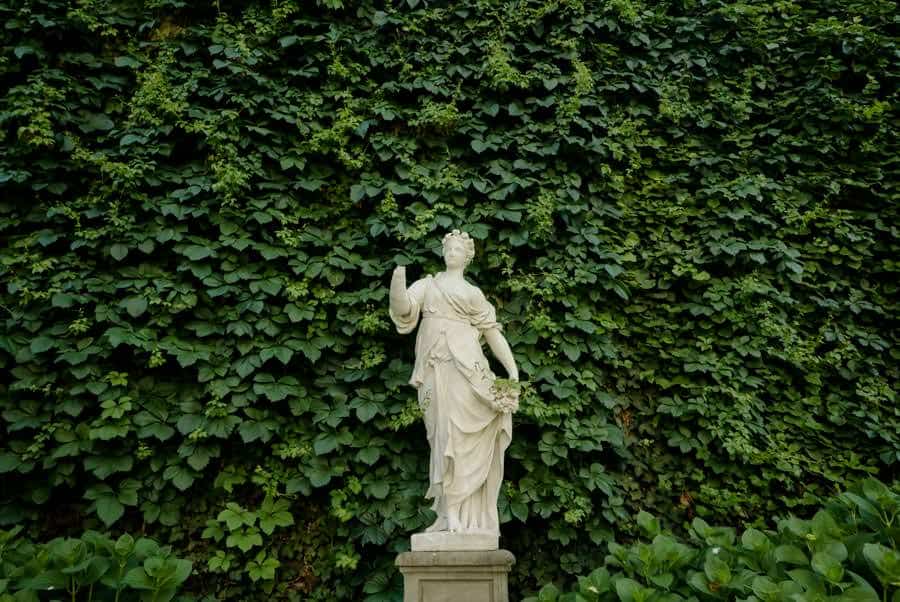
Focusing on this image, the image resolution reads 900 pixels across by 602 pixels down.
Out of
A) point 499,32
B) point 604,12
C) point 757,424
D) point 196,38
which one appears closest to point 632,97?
point 604,12

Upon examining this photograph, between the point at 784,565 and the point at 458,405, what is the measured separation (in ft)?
6.38

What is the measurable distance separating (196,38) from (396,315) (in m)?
3.10

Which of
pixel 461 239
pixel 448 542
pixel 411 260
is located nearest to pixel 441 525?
pixel 448 542

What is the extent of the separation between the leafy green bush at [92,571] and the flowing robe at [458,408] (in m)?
1.59

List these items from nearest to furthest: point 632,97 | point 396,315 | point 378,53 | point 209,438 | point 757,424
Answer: point 396,315, point 209,438, point 757,424, point 378,53, point 632,97

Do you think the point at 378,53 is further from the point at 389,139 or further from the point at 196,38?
the point at 196,38

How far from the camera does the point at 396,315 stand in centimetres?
454

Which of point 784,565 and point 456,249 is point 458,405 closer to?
point 456,249

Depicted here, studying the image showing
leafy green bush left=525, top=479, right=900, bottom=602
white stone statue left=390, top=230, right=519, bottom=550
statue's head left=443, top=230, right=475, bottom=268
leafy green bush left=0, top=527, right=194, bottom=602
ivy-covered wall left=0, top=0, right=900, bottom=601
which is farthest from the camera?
ivy-covered wall left=0, top=0, right=900, bottom=601

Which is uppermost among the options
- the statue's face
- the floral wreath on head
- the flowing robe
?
the floral wreath on head

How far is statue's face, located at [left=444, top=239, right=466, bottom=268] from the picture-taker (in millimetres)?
4645

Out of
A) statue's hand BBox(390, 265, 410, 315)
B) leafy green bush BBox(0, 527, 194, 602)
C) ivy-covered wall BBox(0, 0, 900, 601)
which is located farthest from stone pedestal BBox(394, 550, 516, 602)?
statue's hand BBox(390, 265, 410, 315)

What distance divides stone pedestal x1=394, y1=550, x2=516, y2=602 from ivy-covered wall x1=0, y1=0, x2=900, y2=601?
3.34 ft

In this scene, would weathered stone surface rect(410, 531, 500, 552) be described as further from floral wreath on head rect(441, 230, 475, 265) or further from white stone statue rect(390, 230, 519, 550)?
floral wreath on head rect(441, 230, 475, 265)
